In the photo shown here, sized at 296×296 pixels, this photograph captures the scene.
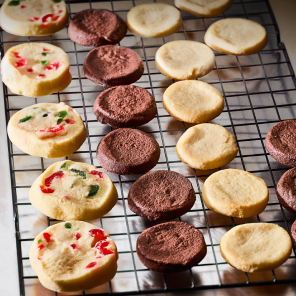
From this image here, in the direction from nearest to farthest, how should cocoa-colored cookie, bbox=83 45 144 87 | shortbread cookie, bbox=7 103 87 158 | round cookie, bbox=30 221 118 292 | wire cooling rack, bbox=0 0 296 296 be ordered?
round cookie, bbox=30 221 118 292
wire cooling rack, bbox=0 0 296 296
shortbread cookie, bbox=7 103 87 158
cocoa-colored cookie, bbox=83 45 144 87

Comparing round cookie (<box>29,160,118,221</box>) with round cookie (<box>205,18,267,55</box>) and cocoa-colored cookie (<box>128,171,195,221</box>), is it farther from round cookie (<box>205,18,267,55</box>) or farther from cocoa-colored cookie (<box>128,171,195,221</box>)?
round cookie (<box>205,18,267,55</box>)

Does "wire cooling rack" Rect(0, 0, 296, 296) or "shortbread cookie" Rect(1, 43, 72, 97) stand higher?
"shortbread cookie" Rect(1, 43, 72, 97)

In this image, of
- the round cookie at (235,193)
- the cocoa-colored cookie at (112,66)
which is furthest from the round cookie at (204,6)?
the round cookie at (235,193)

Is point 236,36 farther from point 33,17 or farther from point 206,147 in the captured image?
point 33,17

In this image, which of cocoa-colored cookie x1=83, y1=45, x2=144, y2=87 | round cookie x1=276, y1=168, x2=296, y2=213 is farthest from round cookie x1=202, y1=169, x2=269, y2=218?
cocoa-colored cookie x1=83, y1=45, x2=144, y2=87

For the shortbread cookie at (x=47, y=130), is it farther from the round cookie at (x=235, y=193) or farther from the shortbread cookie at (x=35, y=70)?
the round cookie at (x=235, y=193)

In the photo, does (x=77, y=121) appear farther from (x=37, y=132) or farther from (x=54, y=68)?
(x=54, y=68)
